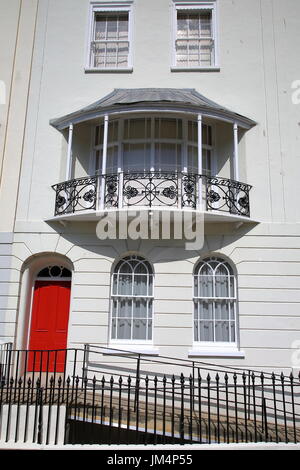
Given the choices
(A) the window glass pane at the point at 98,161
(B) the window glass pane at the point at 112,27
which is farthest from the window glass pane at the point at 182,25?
(A) the window glass pane at the point at 98,161

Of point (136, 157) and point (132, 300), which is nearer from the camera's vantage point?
point (132, 300)

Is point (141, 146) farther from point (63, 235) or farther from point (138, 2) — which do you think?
point (138, 2)

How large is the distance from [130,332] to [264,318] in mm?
3495

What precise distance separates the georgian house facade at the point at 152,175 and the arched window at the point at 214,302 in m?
0.04

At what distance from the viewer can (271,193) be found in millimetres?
10695

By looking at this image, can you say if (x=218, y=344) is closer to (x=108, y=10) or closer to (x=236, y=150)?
(x=236, y=150)

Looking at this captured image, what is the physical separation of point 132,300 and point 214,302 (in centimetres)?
219

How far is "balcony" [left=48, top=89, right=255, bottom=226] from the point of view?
10117 millimetres

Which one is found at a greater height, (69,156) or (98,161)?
(98,161)

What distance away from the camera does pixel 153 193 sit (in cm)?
1009

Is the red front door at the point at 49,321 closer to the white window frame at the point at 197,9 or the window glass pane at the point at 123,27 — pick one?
the white window frame at the point at 197,9

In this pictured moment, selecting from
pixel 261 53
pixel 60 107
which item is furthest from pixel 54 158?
pixel 261 53

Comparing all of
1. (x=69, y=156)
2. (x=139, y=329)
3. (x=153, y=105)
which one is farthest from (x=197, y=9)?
(x=139, y=329)

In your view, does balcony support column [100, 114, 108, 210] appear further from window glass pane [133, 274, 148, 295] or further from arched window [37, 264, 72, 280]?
arched window [37, 264, 72, 280]
